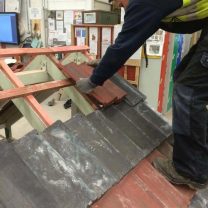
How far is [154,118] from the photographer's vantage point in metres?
1.63

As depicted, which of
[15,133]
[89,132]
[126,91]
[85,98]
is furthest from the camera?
[15,133]

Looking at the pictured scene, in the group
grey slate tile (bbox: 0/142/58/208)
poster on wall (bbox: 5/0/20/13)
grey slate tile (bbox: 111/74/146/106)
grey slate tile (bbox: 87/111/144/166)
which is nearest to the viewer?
grey slate tile (bbox: 0/142/58/208)

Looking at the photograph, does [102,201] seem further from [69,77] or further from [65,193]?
[69,77]

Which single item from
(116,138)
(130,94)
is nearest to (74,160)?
(116,138)

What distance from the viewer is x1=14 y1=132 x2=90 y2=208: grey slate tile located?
939 millimetres

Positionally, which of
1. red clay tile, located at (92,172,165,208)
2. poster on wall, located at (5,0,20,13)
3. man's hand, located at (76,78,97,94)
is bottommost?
red clay tile, located at (92,172,165,208)

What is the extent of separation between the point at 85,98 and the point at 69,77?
0.15 metres

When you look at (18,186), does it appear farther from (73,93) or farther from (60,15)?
(60,15)

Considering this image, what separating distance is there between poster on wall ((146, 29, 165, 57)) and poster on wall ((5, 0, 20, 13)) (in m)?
2.55

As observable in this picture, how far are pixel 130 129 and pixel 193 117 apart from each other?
0.38 metres

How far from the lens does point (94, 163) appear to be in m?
1.11

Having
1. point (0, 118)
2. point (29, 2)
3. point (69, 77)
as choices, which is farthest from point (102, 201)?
point (29, 2)

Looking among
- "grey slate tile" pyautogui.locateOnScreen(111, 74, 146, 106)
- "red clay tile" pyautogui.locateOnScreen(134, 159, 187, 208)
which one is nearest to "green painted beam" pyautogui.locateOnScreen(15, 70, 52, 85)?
"grey slate tile" pyautogui.locateOnScreen(111, 74, 146, 106)

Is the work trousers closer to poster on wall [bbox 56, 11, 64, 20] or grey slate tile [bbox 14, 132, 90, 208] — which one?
grey slate tile [bbox 14, 132, 90, 208]
